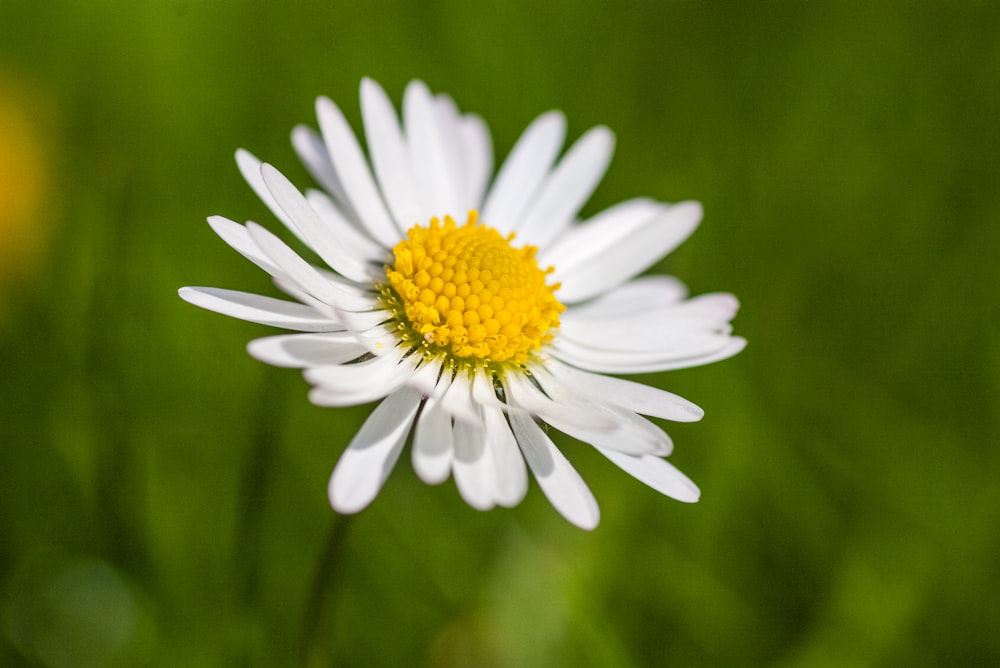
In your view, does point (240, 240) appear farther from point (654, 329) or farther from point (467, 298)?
point (654, 329)

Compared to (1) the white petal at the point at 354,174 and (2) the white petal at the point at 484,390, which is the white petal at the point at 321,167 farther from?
(2) the white petal at the point at 484,390

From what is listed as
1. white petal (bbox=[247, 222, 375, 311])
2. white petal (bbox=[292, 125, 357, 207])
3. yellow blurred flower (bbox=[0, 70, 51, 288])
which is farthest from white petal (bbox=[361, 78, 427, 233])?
yellow blurred flower (bbox=[0, 70, 51, 288])

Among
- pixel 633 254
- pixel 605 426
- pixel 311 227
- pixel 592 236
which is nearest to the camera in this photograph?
pixel 605 426

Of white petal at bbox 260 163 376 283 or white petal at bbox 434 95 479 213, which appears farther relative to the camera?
white petal at bbox 434 95 479 213

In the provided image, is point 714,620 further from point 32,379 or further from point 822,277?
point 32,379

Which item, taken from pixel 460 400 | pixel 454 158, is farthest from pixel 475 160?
pixel 460 400

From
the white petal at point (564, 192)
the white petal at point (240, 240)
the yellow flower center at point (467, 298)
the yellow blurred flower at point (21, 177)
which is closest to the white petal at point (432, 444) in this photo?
the yellow flower center at point (467, 298)

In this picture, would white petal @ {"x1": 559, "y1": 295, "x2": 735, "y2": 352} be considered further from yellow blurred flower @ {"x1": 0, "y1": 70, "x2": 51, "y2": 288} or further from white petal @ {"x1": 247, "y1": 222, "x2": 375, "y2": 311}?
yellow blurred flower @ {"x1": 0, "y1": 70, "x2": 51, "y2": 288}

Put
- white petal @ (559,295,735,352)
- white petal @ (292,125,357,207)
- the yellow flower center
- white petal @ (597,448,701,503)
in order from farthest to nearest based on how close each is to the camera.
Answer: white petal @ (292,125,357,207) < white petal @ (559,295,735,352) < the yellow flower center < white petal @ (597,448,701,503)
